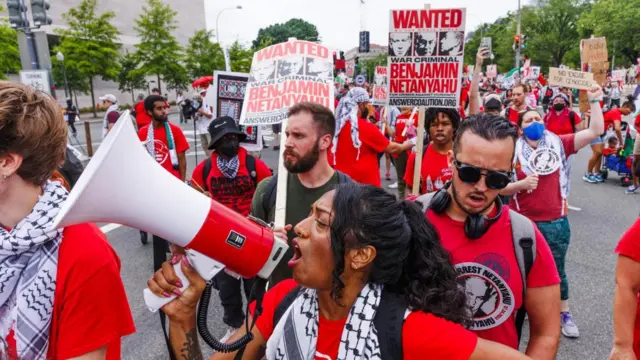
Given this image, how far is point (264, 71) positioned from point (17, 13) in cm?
906

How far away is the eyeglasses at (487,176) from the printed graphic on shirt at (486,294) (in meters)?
0.29

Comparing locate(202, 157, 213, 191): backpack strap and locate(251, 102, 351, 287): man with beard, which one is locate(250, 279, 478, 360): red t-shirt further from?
locate(202, 157, 213, 191): backpack strap

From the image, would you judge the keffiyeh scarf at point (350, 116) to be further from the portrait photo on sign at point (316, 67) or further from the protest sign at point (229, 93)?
the portrait photo on sign at point (316, 67)

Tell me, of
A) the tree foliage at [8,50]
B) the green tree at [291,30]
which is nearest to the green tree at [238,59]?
the tree foliage at [8,50]

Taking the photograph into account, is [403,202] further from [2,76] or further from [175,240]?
[2,76]

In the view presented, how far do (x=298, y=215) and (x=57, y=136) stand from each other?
1.44 metres

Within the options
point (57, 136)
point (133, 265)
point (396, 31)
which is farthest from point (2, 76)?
point (57, 136)

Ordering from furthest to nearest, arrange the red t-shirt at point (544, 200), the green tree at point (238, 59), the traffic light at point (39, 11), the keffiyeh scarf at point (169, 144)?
the green tree at point (238, 59)
the traffic light at point (39, 11)
the keffiyeh scarf at point (169, 144)
the red t-shirt at point (544, 200)

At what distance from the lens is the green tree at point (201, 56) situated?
3478 centimetres

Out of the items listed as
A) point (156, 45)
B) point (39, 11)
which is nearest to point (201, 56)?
point (156, 45)

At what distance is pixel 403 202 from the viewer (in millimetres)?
1436

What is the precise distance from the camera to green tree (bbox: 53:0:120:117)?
2589cm

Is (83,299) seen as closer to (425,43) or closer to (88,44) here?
(425,43)

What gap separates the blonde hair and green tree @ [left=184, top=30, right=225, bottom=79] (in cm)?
3530
